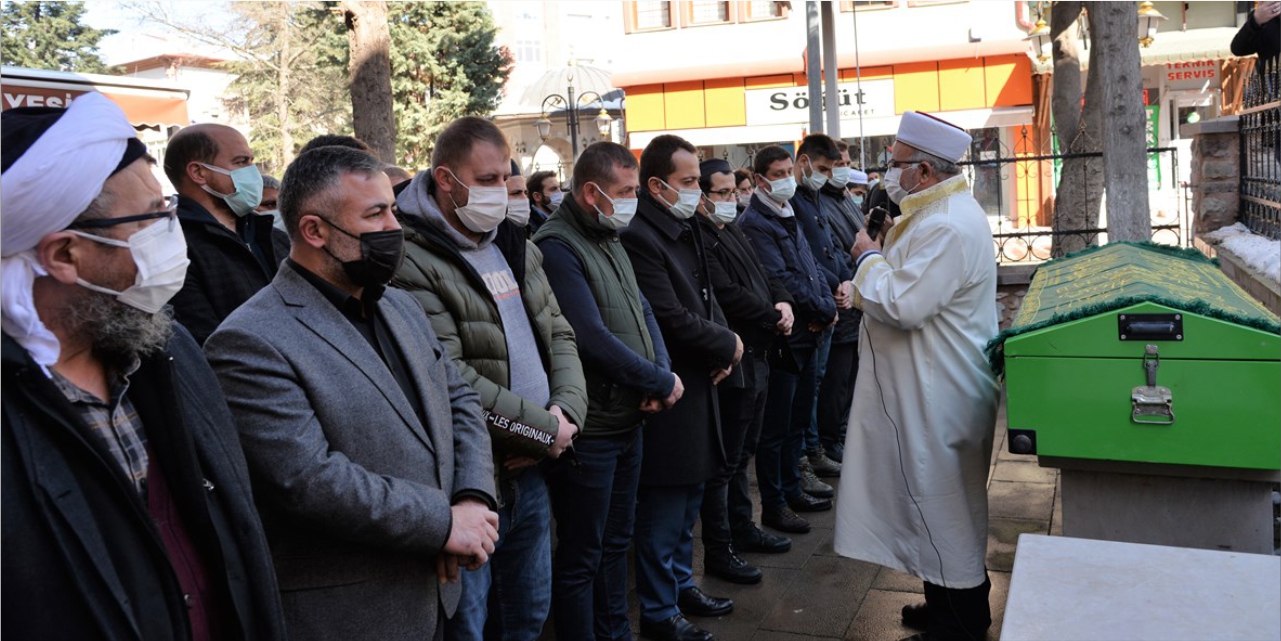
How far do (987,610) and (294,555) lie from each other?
286 centimetres

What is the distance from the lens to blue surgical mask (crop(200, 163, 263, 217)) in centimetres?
392

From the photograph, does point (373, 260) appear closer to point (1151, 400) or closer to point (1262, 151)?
point (1151, 400)

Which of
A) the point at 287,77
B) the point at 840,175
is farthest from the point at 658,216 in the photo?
the point at 287,77

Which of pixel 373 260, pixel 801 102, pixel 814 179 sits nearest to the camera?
pixel 373 260

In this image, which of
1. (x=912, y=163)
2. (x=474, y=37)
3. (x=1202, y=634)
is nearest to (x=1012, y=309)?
(x=912, y=163)

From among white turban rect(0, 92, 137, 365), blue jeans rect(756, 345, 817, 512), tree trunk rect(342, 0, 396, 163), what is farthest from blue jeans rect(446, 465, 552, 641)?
tree trunk rect(342, 0, 396, 163)

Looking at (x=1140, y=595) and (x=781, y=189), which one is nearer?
(x=1140, y=595)

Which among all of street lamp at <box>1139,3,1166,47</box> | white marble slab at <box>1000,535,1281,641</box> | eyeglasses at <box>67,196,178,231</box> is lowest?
white marble slab at <box>1000,535,1281,641</box>

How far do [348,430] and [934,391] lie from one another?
253 cm

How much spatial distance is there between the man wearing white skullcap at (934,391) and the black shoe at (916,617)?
0.20 metres

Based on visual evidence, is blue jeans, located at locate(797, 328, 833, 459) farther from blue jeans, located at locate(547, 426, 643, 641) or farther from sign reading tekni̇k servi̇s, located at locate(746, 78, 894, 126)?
sign reading tekni̇k servi̇s, located at locate(746, 78, 894, 126)

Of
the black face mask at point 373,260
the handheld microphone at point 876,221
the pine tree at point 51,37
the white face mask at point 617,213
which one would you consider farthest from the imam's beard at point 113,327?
the pine tree at point 51,37

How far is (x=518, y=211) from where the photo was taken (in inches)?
145

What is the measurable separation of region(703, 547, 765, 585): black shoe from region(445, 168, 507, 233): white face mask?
8.04 feet
